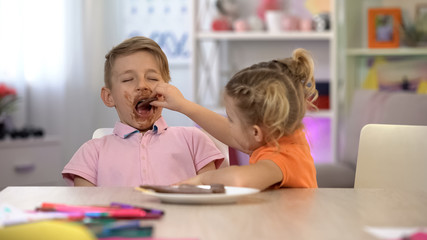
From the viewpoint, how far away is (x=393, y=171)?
5.32 feet

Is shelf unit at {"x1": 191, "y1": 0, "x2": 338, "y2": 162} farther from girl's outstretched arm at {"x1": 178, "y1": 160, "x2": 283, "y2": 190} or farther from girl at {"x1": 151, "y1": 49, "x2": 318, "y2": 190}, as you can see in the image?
girl's outstretched arm at {"x1": 178, "y1": 160, "x2": 283, "y2": 190}

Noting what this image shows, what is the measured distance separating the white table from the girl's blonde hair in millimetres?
130

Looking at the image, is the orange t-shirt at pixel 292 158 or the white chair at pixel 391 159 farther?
the white chair at pixel 391 159

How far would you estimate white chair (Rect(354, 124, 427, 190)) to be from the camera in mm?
1586

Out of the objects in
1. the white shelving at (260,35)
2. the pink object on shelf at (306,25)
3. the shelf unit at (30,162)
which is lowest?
the shelf unit at (30,162)

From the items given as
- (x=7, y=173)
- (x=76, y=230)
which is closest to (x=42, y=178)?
(x=7, y=173)

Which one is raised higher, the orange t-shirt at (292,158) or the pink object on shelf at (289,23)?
the pink object on shelf at (289,23)

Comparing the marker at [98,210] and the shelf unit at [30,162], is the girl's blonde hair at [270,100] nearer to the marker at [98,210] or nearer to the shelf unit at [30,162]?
the marker at [98,210]

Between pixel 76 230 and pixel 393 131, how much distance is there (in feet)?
3.91

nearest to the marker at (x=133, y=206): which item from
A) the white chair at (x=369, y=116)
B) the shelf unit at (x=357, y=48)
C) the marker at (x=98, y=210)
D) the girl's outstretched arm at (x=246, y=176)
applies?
the marker at (x=98, y=210)

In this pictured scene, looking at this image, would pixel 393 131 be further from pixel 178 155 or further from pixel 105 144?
pixel 105 144

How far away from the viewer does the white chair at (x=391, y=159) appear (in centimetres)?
159

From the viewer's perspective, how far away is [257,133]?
1187mm

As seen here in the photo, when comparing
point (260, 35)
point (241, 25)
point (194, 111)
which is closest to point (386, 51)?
point (260, 35)
